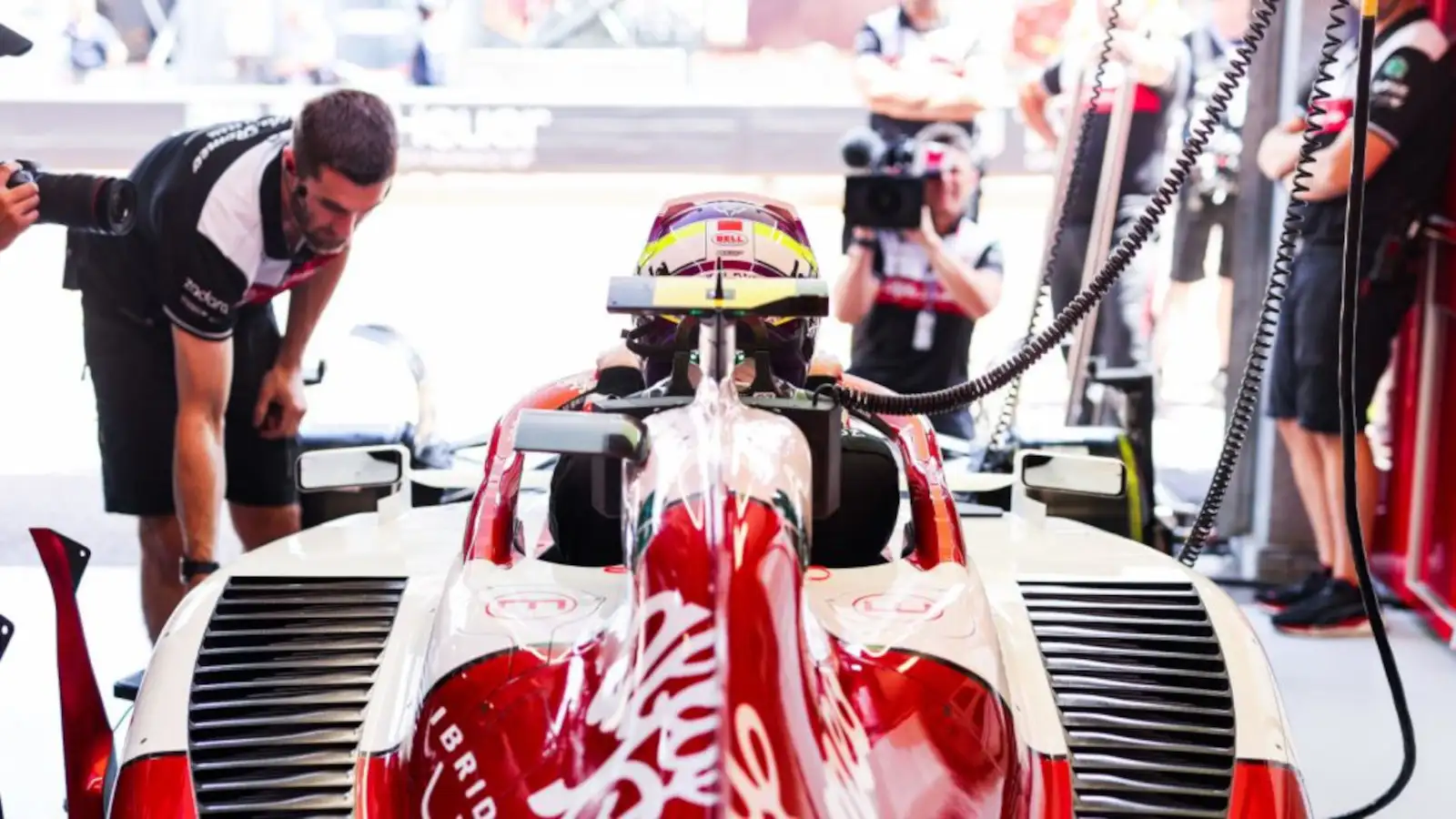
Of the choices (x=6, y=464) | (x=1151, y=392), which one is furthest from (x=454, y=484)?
(x=6, y=464)

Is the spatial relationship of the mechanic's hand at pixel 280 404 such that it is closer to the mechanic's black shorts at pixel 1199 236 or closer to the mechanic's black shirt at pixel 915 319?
the mechanic's black shirt at pixel 915 319

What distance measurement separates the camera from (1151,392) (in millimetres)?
3469

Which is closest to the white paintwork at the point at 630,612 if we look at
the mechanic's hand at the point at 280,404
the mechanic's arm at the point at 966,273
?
the mechanic's hand at the point at 280,404

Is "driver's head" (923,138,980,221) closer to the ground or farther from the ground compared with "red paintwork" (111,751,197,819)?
farther from the ground

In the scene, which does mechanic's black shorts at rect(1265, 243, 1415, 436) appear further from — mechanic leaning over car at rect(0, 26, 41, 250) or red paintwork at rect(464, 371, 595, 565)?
mechanic leaning over car at rect(0, 26, 41, 250)

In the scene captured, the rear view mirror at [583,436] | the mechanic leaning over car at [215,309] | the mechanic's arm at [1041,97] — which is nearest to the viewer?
the rear view mirror at [583,436]

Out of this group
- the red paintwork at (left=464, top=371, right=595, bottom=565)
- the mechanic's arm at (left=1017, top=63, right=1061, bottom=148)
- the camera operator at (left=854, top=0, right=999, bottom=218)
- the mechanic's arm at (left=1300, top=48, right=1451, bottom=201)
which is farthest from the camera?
the mechanic's arm at (left=1017, top=63, right=1061, bottom=148)

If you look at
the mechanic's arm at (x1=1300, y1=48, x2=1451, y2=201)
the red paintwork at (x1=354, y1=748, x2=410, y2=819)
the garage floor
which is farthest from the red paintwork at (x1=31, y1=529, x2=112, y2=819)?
the mechanic's arm at (x1=1300, y1=48, x2=1451, y2=201)

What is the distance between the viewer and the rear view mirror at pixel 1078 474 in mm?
2227

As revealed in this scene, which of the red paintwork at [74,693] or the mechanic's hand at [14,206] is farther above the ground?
the mechanic's hand at [14,206]

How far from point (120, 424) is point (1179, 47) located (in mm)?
3074

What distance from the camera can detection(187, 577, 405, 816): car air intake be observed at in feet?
5.32

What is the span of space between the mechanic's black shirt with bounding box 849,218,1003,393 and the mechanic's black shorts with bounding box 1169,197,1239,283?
0.78m

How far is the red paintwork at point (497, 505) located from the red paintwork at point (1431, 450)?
291cm
